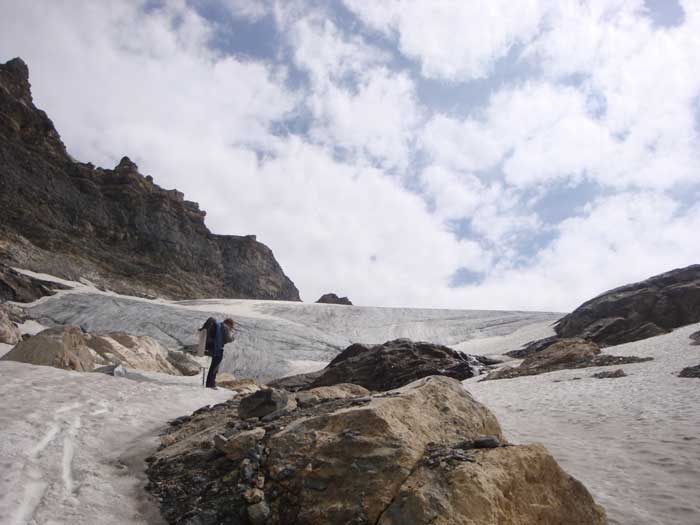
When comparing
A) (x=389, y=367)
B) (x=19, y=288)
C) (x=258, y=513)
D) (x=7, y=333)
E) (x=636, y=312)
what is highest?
(x=19, y=288)

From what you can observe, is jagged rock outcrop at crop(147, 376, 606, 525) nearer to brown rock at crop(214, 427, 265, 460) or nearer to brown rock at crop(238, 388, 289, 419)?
brown rock at crop(214, 427, 265, 460)

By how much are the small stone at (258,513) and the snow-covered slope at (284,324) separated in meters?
17.7

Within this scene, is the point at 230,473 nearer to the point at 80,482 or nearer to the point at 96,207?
the point at 80,482

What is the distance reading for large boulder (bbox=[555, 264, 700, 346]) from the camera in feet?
65.9

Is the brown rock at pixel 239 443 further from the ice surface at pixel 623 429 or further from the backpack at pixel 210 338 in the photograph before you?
the backpack at pixel 210 338

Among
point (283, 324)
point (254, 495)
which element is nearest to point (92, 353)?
point (254, 495)

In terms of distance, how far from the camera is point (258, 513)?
9.98 ft

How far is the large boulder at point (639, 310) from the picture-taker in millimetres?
20098

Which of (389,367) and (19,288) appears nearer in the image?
(389,367)

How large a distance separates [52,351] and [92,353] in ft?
8.54

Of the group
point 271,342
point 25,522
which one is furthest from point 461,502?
point 271,342

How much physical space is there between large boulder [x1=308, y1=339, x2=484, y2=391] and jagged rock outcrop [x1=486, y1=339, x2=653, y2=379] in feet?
6.02

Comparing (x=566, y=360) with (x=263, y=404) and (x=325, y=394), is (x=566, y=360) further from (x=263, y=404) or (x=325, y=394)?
(x=263, y=404)

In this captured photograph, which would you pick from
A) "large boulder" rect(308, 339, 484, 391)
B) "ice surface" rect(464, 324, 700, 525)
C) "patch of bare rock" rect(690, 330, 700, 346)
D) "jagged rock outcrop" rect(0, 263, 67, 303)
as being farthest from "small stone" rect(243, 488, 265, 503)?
"jagged rock outcrop" rect(0, 263, 67, 303)
